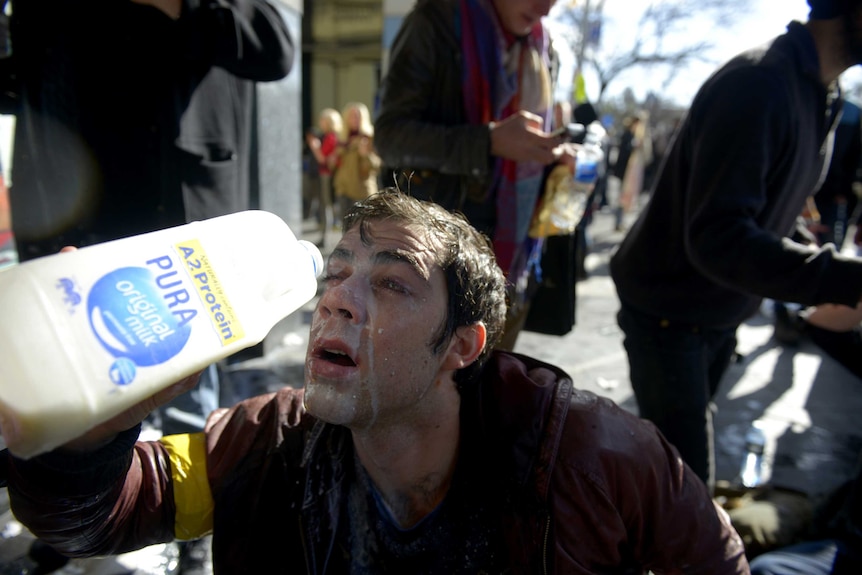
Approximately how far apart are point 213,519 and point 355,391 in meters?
0.52

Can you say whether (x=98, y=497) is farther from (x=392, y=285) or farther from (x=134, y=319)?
(x=392, y=285)

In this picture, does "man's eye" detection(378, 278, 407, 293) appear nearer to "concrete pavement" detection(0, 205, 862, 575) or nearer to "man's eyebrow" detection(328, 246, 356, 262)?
"man's eyebrow" detection(328, 246, 356, 262)

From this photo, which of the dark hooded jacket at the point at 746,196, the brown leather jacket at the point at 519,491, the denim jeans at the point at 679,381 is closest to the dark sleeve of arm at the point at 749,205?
the dark hooded jacket at the point at 746,196

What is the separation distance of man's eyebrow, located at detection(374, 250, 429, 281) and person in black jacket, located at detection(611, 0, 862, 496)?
3.80 ft

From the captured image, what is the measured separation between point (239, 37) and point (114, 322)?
56.6 inches

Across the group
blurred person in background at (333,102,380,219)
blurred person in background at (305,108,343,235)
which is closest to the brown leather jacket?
blurred person in background at (333,102,380,219)

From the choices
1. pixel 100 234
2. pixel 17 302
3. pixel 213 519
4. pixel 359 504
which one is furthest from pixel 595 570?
pixel 100 234

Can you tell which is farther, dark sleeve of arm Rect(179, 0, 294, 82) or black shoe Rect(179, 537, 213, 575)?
black shoe Rect(179, 537, 213, 575)

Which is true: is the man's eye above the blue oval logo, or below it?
below

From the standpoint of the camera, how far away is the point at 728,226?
2.06 m

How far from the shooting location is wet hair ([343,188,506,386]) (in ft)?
5.16

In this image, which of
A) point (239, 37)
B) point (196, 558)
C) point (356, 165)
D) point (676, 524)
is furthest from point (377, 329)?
point (356, 165)

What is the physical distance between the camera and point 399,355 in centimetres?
143

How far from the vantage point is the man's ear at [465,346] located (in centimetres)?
158
